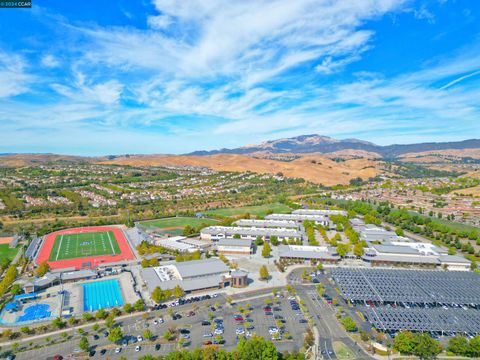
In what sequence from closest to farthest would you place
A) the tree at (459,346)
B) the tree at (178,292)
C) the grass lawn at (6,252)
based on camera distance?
the tree at (459,346) < the tree at (178,292) < the grass lawn at (6,252)

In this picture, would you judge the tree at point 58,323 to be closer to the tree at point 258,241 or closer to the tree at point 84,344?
the tree at point 84,344

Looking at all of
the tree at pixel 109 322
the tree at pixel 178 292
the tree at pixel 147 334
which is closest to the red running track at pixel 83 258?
the tree at pixel 178 292

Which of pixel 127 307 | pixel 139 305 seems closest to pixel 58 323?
pixel 127 307

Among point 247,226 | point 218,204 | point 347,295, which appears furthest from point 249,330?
point 218,204

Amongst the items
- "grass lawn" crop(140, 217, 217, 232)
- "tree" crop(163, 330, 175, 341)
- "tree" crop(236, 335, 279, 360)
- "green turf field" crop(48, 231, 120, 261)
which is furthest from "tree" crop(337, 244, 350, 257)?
"green turf field" crop(48, 231, 120, 261)

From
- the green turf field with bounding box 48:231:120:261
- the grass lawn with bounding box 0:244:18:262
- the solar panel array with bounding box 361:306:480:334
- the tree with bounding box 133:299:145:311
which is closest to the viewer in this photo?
the solar panel array with bounding box 361:306:480:334

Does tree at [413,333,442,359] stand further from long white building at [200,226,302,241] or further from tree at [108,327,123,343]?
long white building at [200,226,302,241]

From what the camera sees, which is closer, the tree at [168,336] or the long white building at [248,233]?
the tree at [168,336]
